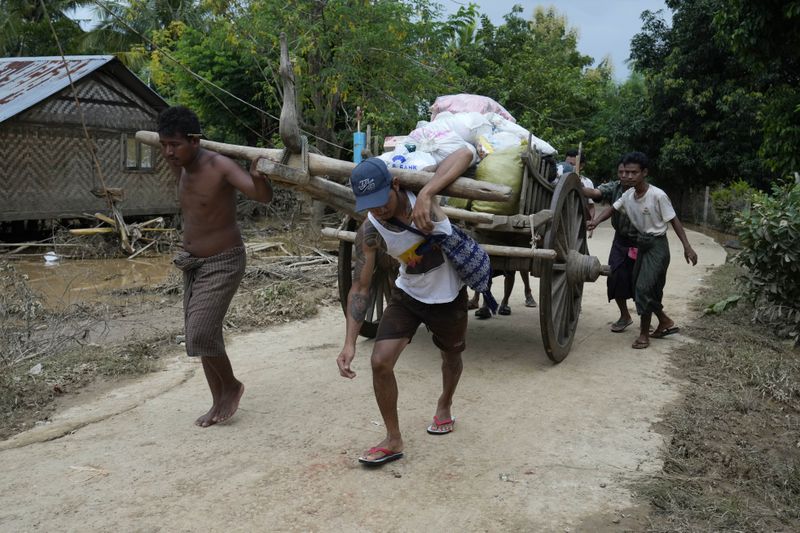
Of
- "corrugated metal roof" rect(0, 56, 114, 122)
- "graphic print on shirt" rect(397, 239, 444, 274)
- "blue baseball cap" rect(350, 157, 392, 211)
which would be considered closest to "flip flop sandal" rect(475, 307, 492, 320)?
→ "graphic print on shirt" rect(397, 239, 444, 274)

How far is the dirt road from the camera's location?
304 cm

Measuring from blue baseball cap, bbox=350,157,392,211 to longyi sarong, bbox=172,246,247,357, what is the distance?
1.11 meters

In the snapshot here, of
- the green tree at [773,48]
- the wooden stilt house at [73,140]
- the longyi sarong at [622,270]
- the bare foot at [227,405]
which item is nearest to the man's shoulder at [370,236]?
the bare foot at [227,405]

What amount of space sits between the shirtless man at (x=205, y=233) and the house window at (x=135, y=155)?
13207 millimetres

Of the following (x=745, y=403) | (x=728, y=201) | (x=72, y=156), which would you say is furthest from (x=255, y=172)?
(x=728, y=201)

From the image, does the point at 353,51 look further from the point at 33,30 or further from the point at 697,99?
the point at 33,30

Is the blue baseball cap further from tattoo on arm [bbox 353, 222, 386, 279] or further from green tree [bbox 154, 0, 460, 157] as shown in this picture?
green tree [bbox 154, 0, 460, 157]

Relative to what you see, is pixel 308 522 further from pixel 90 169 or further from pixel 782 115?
pixel 90 169

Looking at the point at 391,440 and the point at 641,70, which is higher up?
the point at 641,70

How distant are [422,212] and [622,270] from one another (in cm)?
364

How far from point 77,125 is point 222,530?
46.8 feet

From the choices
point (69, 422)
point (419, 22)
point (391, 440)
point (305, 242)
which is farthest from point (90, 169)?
point (391, 440)

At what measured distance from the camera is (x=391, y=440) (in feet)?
11.8

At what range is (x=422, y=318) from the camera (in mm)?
3701
